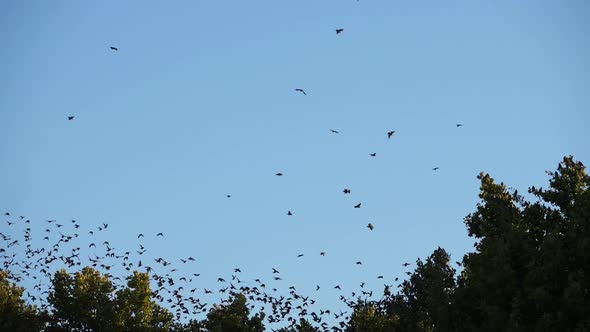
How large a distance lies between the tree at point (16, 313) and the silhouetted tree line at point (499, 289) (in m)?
0.43

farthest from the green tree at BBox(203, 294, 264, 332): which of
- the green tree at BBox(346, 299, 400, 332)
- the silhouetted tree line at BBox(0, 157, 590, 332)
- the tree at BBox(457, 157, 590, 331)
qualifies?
the tree at BBox(457, 157, 590, 331)

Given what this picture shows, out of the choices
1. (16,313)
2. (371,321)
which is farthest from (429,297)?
(16,313)

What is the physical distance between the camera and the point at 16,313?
47.2m

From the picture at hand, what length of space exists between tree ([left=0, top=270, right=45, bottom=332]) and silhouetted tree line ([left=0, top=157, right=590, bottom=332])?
0.43 metres

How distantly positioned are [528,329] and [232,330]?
17.9 metres

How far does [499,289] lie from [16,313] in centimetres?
3275

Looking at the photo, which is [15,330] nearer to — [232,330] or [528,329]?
[232,330]

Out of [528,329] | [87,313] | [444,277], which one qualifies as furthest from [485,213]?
[87,313]

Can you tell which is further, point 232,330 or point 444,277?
point 232,330

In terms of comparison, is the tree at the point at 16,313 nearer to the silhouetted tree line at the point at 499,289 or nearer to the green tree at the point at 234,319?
the silhouetted tree line at the point at 499,289

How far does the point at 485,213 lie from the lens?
34.5 meters

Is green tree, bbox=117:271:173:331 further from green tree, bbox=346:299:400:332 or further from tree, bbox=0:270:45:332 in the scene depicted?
green tree, bbox=346:299:400:332

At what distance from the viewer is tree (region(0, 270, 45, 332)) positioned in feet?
152

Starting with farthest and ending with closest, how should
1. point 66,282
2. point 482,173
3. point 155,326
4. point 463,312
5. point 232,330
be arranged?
point 66,282, point 155,326, point 232,330, point 482,173, point 463,312
